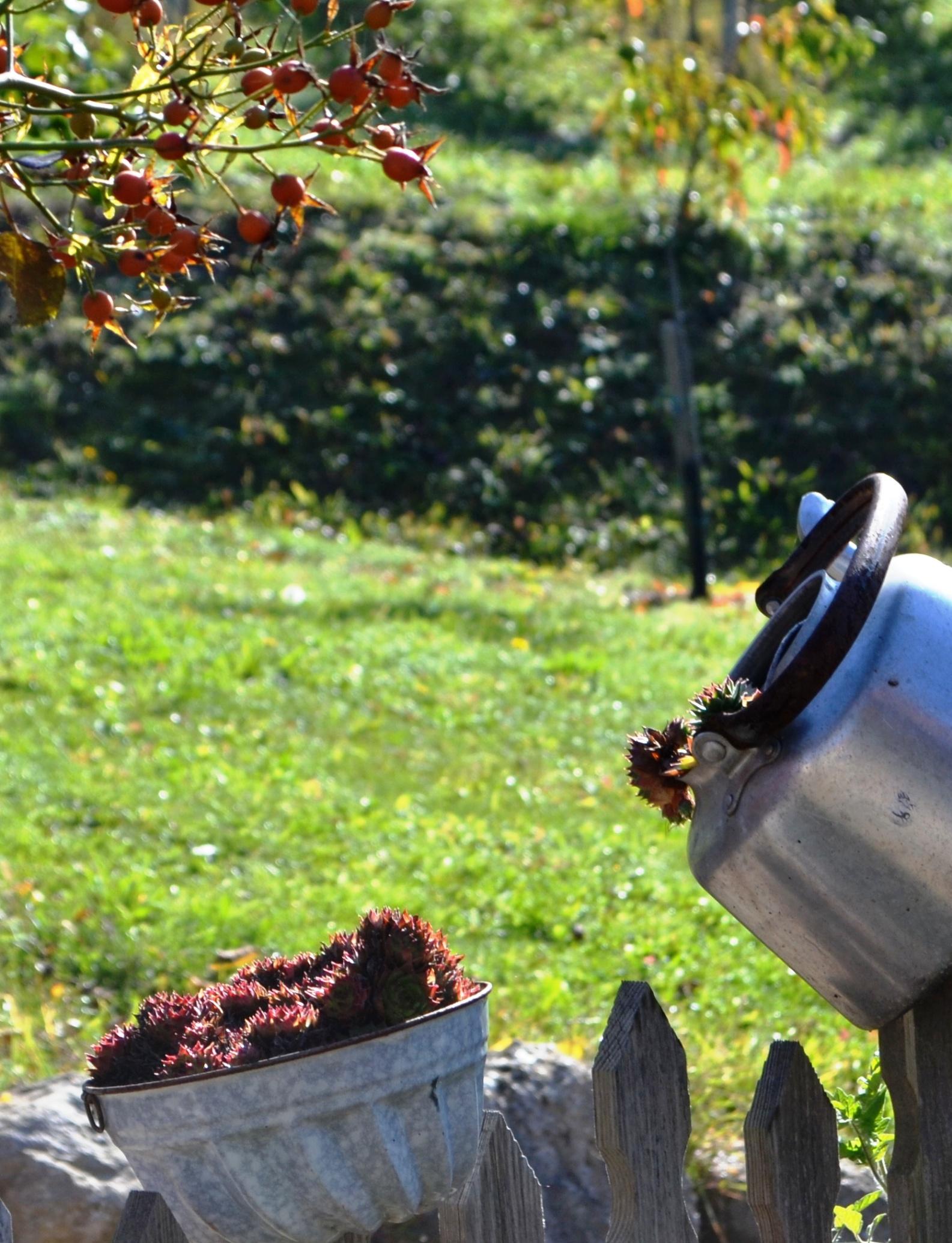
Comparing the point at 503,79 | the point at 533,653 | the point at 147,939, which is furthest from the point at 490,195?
the point at 147,939

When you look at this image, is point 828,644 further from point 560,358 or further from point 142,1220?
point 560,358

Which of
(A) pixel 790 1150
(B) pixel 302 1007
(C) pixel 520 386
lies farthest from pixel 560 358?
(B) pixel 302 1007

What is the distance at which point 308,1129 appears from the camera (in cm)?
142

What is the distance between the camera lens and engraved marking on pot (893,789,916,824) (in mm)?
1483

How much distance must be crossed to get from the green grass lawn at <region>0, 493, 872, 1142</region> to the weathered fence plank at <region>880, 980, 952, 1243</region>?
1310mm

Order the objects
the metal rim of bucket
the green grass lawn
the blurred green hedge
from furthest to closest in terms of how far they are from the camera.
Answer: the blurred green hedge < the green grass lawn < the metal rim of bucket

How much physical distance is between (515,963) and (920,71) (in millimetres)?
17903

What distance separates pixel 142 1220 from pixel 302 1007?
1.09 feet

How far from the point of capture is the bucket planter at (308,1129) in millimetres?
1396

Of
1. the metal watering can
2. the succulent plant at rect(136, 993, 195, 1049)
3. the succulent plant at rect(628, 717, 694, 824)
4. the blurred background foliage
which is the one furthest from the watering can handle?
the blurred background foliage

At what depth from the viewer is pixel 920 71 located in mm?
19219

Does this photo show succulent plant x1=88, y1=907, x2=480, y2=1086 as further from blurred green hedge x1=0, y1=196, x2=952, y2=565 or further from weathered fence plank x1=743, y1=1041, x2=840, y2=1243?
blurred green hedge x1=0, y1=196, x2=952, y2=565

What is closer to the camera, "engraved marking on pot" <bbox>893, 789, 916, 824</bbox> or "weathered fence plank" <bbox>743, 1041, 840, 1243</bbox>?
"engraved marking on pot" <bbox>893, 789, 916, 824</bbox>

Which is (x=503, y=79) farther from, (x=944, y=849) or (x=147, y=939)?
(x=944, y=849)
